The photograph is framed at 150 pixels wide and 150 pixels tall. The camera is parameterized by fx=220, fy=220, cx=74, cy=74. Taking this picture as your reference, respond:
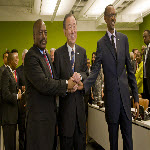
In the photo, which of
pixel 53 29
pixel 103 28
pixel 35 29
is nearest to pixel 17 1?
pixel 53 29

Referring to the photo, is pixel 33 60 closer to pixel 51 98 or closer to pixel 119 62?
pixel 51 98

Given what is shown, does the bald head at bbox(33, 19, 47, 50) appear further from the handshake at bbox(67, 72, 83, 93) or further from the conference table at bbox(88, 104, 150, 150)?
the conference table at bbox(88, 104, 150, 150)

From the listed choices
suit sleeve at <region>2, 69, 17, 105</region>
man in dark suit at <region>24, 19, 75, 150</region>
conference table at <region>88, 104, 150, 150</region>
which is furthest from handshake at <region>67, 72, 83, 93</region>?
suit sleeve at <region>2, 69, 17, 105</region>

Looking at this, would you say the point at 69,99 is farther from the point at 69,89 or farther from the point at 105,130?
the point at 105,130

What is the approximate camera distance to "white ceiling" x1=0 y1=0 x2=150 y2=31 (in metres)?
7.35

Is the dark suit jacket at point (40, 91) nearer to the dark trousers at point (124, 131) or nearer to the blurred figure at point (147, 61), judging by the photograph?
the dark trousers at point (124, 131)

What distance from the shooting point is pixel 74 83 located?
5.78 feet

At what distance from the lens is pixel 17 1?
8.45m

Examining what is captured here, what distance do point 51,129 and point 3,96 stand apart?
1.48 metres

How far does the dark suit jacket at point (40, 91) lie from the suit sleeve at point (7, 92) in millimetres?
1295

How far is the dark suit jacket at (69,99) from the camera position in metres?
1.80

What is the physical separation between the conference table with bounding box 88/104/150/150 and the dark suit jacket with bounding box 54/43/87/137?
0.74 m

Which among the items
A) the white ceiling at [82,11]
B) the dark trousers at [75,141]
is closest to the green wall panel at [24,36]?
the white ceiling at [82,11]

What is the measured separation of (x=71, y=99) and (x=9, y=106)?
158 centimetres
